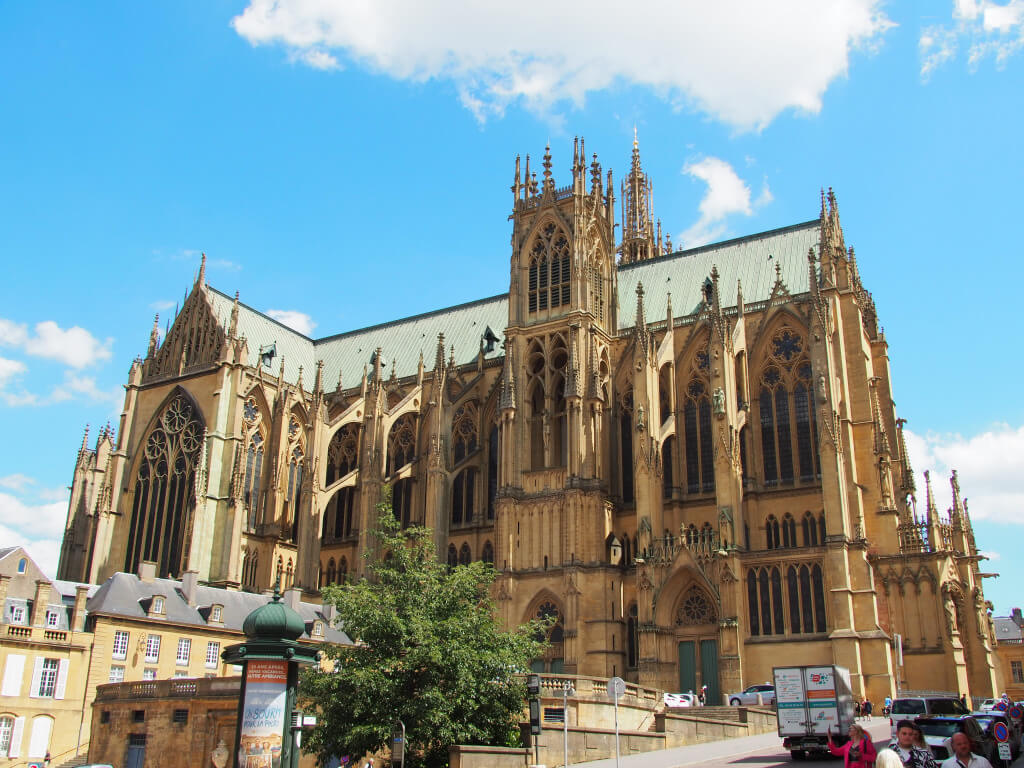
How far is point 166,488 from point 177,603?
13.9 m

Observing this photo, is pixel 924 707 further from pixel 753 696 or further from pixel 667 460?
pixel 667 460

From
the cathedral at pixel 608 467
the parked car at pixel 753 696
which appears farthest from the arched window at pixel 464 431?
the parked car at pixel 753 696

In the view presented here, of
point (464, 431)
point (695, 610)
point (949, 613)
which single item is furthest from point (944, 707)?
point (464, 431)

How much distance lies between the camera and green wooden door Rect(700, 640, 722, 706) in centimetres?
4234

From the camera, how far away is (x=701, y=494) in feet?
154

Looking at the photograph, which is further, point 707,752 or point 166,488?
point 166,488

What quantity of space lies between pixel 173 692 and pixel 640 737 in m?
17.2

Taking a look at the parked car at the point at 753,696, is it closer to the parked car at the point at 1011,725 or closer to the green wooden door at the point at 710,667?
the green wooden door at the point at 710,667

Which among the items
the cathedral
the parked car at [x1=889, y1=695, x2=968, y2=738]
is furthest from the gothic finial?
the parked car at [x1=889, y1=695, x2=968, y2=738]

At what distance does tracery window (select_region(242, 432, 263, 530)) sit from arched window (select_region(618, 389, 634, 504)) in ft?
69.4

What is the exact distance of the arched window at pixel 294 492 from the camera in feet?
193

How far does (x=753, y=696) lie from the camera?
38.3 m

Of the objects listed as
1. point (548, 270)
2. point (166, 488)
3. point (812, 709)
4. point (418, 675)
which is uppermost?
point (548, 270)

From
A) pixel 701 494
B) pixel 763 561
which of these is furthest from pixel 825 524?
Answer: pixel 701 494
